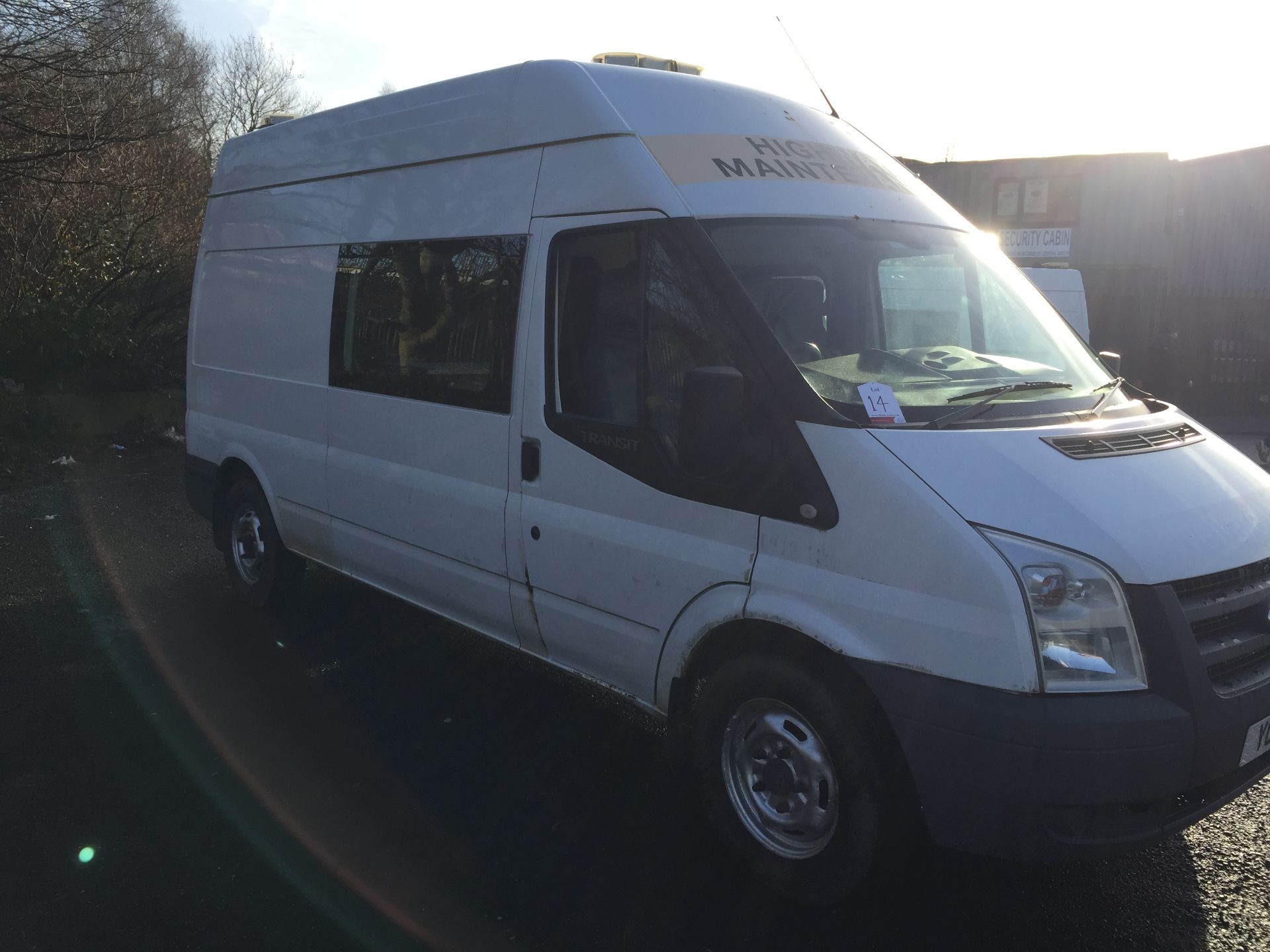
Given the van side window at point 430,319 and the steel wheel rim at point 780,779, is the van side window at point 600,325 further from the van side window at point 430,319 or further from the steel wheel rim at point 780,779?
the steel wheel rim at point 780,779

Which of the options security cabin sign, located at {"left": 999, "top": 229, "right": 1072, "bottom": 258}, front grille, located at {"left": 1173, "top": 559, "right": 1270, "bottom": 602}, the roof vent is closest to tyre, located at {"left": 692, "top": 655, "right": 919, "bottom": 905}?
front grille, located at {"left": 1173, "top": 559, "right": 1270, "bottom": 602}

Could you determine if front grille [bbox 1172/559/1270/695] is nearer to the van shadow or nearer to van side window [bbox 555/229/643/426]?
the van shadow

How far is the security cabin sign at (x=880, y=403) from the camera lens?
3.01 meters

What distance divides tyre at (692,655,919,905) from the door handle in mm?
1069

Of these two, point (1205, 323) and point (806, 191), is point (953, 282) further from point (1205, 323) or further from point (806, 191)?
point (1205, 323)

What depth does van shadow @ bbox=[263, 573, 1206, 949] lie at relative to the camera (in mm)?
3084

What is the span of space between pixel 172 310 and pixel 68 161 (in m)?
3.40

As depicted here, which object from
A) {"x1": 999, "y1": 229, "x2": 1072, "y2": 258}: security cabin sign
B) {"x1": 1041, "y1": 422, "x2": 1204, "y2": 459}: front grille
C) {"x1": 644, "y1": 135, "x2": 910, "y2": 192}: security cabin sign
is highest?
{"x1": 999, "y1": 229, "x2": 1072, "y2": 258}: security cabin sign

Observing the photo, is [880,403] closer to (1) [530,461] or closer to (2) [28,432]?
(1) [530,461]

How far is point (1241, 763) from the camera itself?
281cm

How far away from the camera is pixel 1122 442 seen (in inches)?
121

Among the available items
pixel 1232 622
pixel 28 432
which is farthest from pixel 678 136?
pixel 28 432

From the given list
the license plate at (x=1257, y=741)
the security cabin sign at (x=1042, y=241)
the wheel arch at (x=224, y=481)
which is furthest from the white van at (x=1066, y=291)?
the security cabin sign at (x=1042, y=241)

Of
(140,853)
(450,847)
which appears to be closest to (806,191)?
(450,847)
